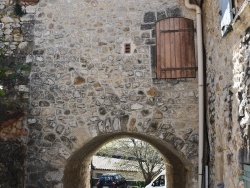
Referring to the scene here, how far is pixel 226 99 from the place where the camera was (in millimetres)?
4191

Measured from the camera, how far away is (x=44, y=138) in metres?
5.81

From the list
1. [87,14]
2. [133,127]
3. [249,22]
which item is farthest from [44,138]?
[249,22]

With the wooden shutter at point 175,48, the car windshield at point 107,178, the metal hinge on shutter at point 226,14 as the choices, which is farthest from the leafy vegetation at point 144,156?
the metal hinge on shutter at point 226,14

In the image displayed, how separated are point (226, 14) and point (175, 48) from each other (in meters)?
1.87

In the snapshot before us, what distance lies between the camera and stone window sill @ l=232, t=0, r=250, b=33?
10.4 ft

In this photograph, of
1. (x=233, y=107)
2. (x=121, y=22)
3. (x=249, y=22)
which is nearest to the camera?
(x=249, y=22)

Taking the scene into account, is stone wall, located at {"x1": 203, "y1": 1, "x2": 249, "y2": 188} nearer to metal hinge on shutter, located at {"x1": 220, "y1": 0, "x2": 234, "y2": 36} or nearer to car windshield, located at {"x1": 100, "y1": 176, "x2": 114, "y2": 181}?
metal hinge on shutter, located at {"x1": 220, "y1": 0, "x2": 234, "y2": 36}

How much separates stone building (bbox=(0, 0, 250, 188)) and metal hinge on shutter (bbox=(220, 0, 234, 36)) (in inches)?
35.8

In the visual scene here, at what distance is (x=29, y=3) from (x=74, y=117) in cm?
211

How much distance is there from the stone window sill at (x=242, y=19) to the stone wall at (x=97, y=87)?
7.28 ft

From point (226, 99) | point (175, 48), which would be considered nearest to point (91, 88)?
point (175, 48)

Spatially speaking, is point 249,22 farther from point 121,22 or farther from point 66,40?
point 66,40

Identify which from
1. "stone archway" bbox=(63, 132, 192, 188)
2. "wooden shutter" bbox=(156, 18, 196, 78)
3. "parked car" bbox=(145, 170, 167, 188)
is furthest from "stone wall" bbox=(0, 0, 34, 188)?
"parked car" bbox=(145, 170, 167, 188)

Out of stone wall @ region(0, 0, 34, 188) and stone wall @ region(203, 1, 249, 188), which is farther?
stone wall @ region(0, 0, 34, 188)
